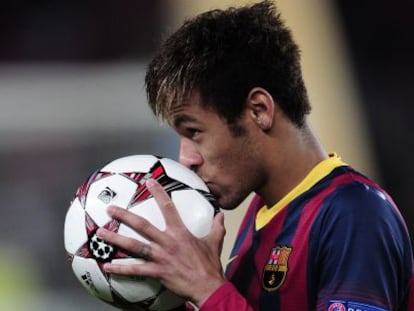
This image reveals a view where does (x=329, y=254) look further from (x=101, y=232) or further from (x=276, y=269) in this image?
(x=101, y=232)

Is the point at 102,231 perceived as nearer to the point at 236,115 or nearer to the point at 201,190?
the point at 201,190

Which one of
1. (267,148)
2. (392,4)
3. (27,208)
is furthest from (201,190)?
(392,4)

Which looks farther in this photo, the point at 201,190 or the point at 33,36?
the point at 33,36

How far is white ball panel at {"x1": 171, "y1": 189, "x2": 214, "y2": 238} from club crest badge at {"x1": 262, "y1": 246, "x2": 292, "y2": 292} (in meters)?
0.21

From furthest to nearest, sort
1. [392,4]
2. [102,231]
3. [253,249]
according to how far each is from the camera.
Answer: [392,4], [253,249], [102,231]

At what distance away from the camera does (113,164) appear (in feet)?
7.98

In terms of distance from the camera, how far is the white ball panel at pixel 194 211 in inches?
89.3

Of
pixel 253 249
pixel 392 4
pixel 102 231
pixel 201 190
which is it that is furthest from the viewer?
pixel 392 4

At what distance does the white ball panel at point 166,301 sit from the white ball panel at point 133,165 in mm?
326

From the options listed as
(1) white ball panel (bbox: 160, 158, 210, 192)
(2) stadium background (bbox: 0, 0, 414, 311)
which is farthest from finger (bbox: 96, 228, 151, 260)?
(2) stadium background (bbox: 0, 0, 414, 311)

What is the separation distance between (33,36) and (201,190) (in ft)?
16.5

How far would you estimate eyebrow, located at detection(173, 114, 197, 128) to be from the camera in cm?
243

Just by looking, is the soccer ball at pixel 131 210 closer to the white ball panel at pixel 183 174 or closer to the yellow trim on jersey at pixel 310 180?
the white ball panel at pixel 183 174

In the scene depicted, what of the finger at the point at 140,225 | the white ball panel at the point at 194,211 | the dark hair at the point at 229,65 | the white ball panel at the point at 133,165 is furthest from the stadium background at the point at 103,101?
the finger at the point at 140,225
